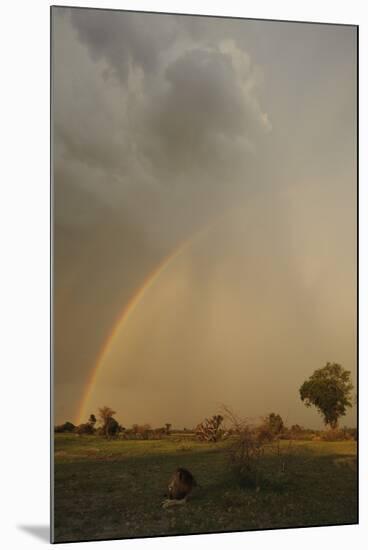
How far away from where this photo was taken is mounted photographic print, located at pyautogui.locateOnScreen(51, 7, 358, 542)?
7.70 m

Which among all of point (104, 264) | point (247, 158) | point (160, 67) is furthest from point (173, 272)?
point (160, 67)

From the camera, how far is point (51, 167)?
25.1ft

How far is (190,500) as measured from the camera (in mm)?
7820

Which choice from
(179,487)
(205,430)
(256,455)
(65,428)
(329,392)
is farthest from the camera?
(329,392)

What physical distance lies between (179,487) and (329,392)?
141cm

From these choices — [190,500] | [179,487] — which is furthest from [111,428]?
[190,500]

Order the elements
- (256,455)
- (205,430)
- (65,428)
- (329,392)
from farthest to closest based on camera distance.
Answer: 1. (329,392)
2. (256,455)
3. (205,430)
4. (65,428)

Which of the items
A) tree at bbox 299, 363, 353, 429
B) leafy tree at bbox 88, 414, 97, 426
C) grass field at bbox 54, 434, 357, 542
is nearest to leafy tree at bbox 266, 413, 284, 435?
grass field at bbox 54, 434, 357, 542

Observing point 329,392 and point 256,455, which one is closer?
point 256,455

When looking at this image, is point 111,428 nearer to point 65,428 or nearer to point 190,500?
point 65,428

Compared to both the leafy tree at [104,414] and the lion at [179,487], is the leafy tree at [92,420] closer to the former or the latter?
the leafy tree at [104,414]

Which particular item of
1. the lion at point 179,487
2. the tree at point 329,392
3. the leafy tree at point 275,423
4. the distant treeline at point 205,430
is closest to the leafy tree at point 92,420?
the distant treeline at point 205,430

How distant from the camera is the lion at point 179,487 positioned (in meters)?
7.78

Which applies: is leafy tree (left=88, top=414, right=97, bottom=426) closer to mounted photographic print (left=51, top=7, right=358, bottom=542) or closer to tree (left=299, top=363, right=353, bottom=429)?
mounted photographic print (left=51, top=7, right=358, bottom=542)
